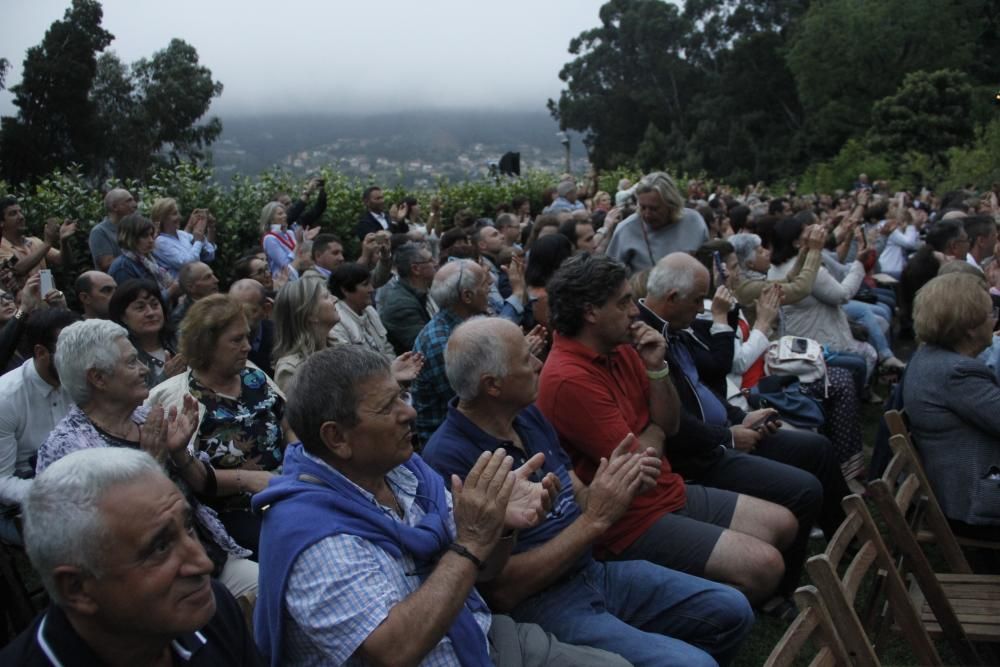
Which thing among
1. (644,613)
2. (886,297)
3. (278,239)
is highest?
(278,239)

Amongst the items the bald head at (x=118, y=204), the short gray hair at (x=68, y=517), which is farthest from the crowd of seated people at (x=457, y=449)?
the bald head at (x=118, y=204)

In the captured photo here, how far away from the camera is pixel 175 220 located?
25.7 feet

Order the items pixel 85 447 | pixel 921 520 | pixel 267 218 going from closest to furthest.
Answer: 1. pixel 85 447
2. pixel 921 520
3. pixel 267 218

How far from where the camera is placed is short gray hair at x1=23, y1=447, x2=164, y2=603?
1.73 meters

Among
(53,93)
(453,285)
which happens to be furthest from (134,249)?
(53,93)

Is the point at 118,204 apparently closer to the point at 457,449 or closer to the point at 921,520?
the point at 457,449

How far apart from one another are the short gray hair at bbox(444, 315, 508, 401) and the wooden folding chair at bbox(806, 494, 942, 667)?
3.80ft

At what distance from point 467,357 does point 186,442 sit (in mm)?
1072

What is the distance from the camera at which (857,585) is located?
2.78 meters

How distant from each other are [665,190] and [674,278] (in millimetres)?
2029

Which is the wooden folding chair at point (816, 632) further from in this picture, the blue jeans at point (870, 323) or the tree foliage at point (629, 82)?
the tree foliage at point (629, 82)

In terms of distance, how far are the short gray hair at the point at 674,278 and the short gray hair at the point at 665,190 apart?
191cm

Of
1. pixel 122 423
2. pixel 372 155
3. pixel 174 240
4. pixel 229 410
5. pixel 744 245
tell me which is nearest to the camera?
pixel 122 423

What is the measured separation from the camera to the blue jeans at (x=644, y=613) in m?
2.71
